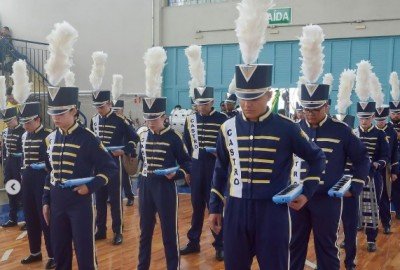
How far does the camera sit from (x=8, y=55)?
14.3m

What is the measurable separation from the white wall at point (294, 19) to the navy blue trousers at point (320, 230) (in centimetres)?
950

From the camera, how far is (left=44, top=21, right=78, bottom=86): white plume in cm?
450

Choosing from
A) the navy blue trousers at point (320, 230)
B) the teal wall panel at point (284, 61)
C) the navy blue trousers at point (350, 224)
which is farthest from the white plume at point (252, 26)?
the teal wall panel at point (284, 61)

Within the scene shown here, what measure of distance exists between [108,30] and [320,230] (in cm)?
1368

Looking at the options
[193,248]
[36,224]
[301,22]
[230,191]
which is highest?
[301,22]

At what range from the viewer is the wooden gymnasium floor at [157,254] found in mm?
5559

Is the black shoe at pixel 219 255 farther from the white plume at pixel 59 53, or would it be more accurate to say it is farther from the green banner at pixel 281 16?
the green banner at pixel 281 16

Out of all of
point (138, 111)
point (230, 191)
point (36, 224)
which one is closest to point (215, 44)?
point (138, 111)

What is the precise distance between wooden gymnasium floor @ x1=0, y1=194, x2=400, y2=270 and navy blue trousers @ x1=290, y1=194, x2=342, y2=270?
58.8 inches

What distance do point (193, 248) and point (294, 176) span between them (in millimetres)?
2200

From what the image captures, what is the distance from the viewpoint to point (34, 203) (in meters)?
5.55

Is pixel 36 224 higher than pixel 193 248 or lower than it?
higher

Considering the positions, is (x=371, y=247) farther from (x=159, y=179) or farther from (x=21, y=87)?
(x=21, y=87)

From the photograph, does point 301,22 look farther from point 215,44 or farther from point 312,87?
point 312,87
